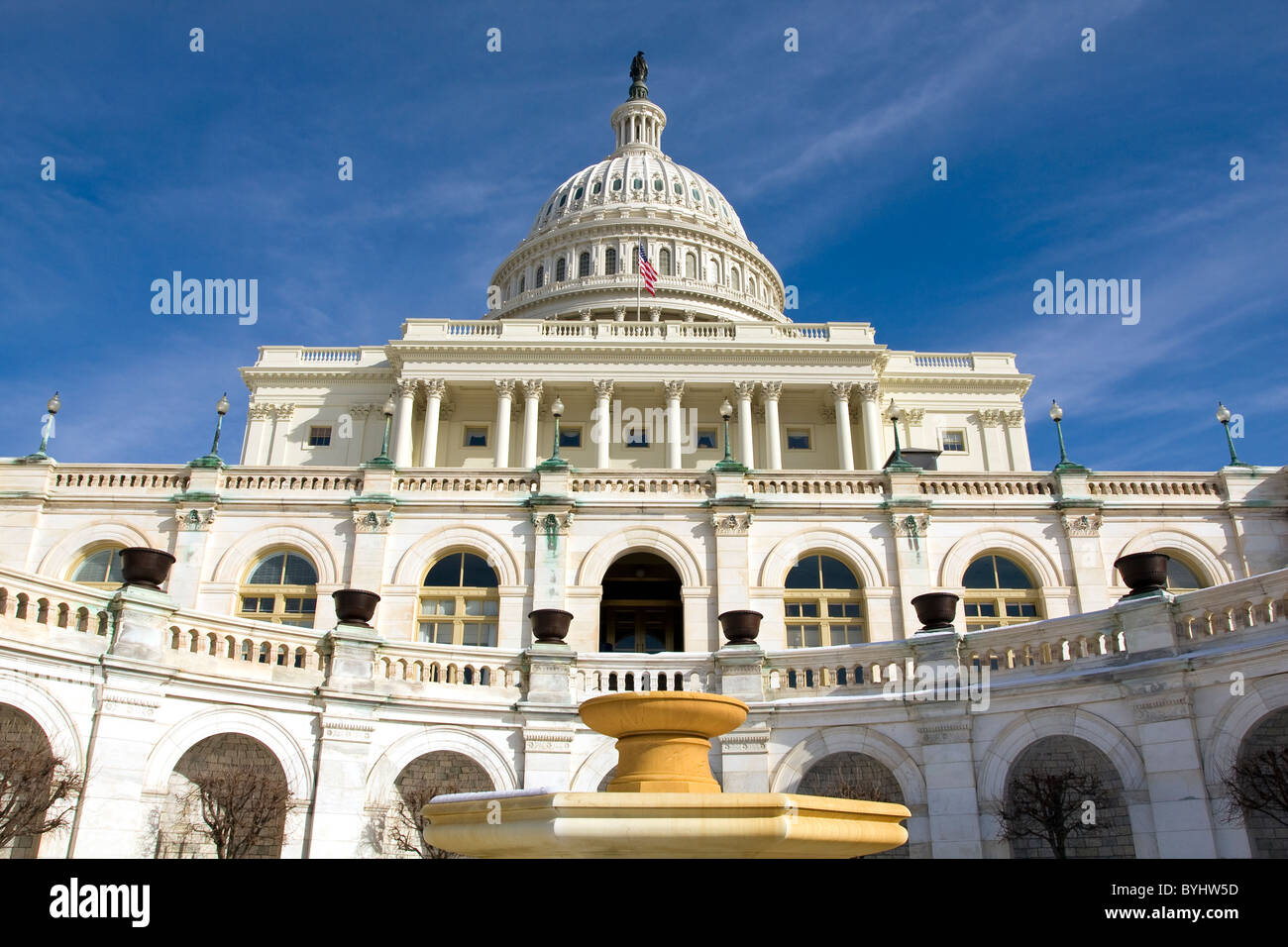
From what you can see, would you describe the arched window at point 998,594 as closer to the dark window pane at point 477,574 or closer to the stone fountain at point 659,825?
the dark window pane at point 477,574

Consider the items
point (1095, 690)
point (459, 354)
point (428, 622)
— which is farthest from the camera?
point (459, 354)

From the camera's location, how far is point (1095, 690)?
64.3ft

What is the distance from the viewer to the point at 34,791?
1573 centimetres

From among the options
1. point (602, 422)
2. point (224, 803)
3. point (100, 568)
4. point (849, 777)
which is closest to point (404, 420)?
point (602, 422)

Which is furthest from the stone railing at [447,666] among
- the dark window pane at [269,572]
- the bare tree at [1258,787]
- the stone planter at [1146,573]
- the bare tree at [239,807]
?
the bare tree at [1258,787]

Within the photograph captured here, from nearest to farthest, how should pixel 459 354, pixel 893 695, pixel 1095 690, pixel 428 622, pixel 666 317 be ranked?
pixel 1095 690 < pixel 893 695 < pixel 428 622 < pixel 459 354 < pixel 666 317

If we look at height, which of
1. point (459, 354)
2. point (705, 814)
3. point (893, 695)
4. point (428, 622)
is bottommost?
point (705, 814)

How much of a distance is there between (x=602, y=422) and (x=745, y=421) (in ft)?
32.4

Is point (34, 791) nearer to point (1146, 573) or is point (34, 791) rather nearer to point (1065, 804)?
point (1065, 804)

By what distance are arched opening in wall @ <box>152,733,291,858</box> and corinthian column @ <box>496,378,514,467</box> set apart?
48064mm

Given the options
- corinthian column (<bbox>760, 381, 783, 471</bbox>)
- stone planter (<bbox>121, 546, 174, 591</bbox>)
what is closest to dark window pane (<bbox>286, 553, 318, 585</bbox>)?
stone planter (<bbox>121, 546, 174, 591</bbox>)

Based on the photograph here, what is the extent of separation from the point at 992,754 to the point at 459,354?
57595 millimetres

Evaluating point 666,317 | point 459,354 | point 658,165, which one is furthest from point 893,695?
point 658,165
